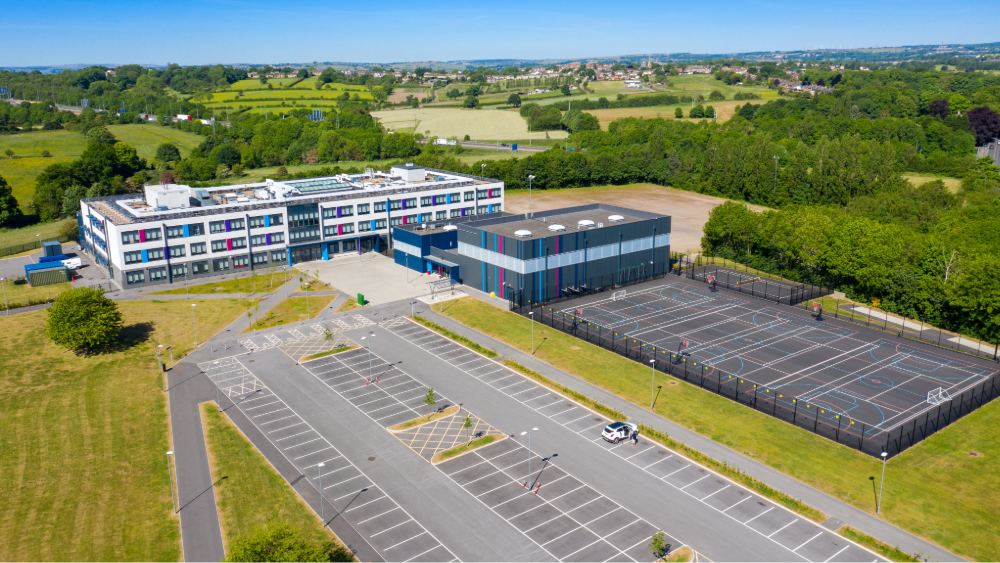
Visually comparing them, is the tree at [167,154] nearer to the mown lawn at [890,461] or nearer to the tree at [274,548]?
the mown lawn at [890,461]

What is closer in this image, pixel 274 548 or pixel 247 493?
pixel 274 548

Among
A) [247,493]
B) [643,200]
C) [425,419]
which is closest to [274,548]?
[247,493]

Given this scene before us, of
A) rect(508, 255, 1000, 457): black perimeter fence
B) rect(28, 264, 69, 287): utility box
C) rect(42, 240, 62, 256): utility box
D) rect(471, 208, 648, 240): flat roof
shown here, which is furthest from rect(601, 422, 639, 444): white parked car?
rect(42, 240, 62, 256): utility box

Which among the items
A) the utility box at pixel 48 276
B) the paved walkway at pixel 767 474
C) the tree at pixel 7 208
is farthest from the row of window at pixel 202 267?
Answer: the tree at pixel 7 208

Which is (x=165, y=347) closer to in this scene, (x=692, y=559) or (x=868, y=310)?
(x=692, y=559)

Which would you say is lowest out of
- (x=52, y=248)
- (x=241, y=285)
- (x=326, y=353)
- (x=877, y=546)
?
(x=877, y=546)

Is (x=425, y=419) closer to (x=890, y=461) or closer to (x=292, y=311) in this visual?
(x=292, y=311)

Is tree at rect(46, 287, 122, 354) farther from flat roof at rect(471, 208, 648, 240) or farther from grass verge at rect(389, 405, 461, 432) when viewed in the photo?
flat roof at rect(471, 208, 648, 240)

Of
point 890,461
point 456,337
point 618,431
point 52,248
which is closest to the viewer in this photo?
point 890,461
